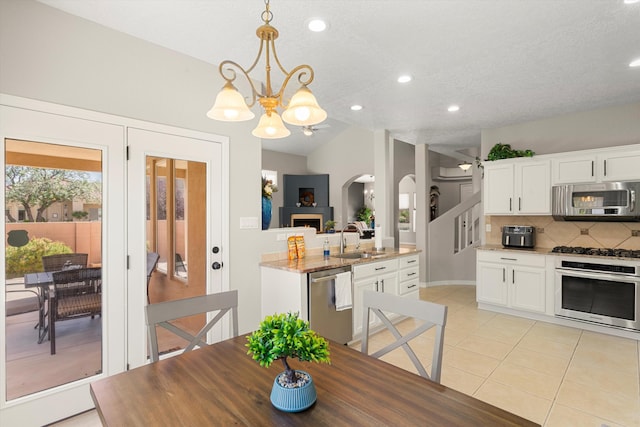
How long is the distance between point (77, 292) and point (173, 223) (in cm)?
83

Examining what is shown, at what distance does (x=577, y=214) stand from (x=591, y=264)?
625 millimetres

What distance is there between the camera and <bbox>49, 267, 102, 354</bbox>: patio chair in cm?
226

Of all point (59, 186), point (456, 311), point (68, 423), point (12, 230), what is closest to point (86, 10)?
point (59, 186)

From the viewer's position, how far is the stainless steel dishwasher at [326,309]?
2943 millimetres

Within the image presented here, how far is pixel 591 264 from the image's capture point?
3.69 meters

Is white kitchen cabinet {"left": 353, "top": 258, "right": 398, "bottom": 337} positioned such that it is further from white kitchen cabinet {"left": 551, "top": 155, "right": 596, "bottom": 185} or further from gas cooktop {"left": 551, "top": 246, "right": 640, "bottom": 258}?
white kitchen cabinet {"left": 551, "top": 155, "right": 596, "bottom": 185}

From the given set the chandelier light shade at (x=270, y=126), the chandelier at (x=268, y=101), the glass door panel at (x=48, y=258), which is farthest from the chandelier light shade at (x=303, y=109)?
the glass door panel at (x=48, y=258)

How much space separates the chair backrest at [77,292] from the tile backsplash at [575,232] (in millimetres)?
5081

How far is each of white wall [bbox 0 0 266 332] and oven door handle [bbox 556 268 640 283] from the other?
3.62 metres

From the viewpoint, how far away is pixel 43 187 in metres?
2.20

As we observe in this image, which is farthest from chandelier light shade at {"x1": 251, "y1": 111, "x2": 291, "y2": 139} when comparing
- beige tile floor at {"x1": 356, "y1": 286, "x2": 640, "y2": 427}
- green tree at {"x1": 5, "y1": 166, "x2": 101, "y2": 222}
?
beige tile floor at {"x1": 356, "y1": 286, "x2": 640, "y2": 427}

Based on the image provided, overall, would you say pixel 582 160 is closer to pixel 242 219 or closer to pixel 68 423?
pixel 242 219

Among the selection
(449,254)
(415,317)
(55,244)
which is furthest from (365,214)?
(415,317)

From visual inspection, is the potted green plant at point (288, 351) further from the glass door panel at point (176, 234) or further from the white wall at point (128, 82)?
the white wall at point (128, 82)
